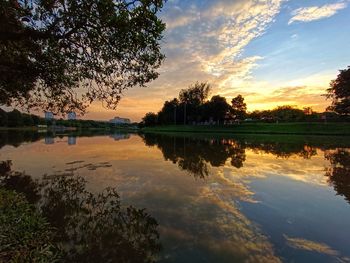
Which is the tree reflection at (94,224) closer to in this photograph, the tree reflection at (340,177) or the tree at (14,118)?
the tree reflection at (340,177)

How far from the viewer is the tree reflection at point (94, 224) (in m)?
6.39

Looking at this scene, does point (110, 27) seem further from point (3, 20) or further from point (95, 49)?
point (3, 20)

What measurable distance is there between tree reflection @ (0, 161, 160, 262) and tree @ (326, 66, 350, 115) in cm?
7383

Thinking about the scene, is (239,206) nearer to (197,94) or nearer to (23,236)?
(23,236)

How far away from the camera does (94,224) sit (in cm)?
805

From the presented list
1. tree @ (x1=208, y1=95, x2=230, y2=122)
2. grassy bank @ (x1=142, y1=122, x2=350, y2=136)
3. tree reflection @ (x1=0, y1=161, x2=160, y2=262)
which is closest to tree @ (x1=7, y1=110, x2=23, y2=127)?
tree @ (x1=208, y1=95, x2=230, y2=122)

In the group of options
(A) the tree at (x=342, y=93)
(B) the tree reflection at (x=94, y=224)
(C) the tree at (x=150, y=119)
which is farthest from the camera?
(C) the tree at (x=150, y=119)

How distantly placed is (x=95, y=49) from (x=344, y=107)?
74236 mm

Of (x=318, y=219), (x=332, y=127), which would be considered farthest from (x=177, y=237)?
(x=332, y=127)

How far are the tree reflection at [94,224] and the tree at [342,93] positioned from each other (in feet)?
242

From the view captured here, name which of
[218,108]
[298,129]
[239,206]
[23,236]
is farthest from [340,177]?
[218,108]

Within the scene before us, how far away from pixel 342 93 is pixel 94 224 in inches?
3067

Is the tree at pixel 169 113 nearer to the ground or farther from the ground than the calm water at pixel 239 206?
farther from the ground

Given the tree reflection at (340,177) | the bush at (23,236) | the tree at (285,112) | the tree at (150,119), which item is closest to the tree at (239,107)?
the tree at (285,112)
